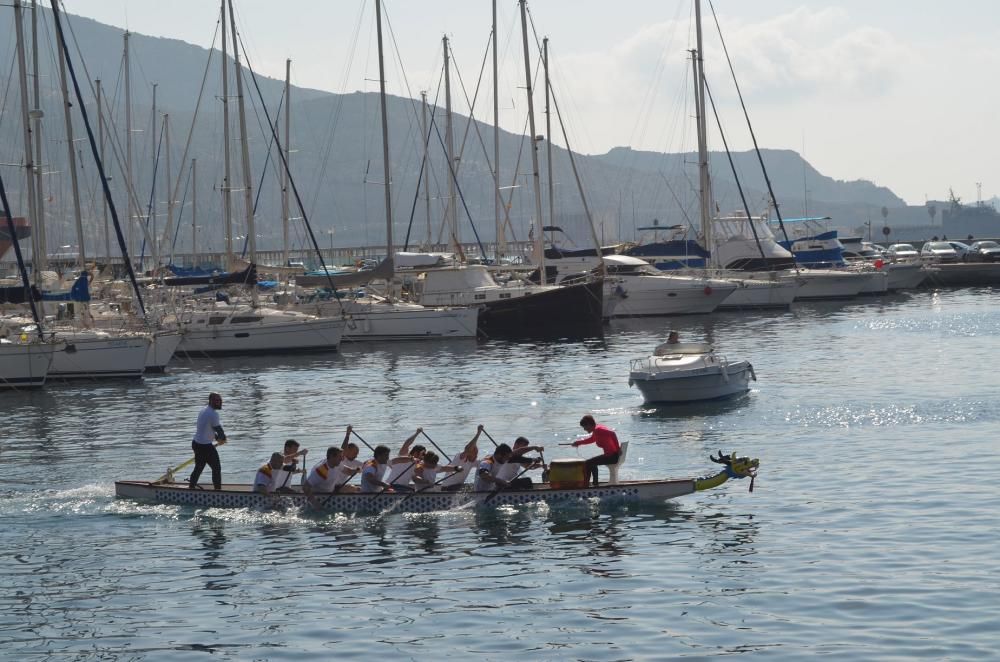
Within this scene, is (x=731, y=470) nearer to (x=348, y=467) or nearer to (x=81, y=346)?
(x=348, y=467)

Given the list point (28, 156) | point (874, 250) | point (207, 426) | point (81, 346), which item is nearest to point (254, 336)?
point (81, 346)

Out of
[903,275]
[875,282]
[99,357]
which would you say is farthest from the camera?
[903,275]

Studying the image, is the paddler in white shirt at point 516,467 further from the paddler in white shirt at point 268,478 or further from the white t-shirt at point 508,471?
the paddler in white shirt at point 268,478

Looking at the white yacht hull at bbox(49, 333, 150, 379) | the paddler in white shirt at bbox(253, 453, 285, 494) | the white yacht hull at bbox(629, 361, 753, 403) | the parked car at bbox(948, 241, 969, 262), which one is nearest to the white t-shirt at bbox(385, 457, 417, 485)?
the paddler in white shirt at bbox(253, 453, 285, 494)

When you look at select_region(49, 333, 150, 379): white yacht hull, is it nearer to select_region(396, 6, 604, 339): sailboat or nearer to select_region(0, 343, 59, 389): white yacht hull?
select_region(0, 343, 59, 389): white yacht hull

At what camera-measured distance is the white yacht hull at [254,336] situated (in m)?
63.3

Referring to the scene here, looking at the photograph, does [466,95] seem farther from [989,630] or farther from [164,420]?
[989,630]

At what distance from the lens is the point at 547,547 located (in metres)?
24.2

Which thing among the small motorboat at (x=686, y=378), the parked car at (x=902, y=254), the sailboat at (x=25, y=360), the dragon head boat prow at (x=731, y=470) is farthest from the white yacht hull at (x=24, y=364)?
the parked car at (x=902, y=254)

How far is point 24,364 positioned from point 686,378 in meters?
25.7

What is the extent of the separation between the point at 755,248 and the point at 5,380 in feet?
178

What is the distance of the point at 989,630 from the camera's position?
18.4 metres

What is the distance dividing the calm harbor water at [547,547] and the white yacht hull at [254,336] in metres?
17.2

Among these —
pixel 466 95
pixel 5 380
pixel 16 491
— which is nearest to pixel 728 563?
pixel 16 491
